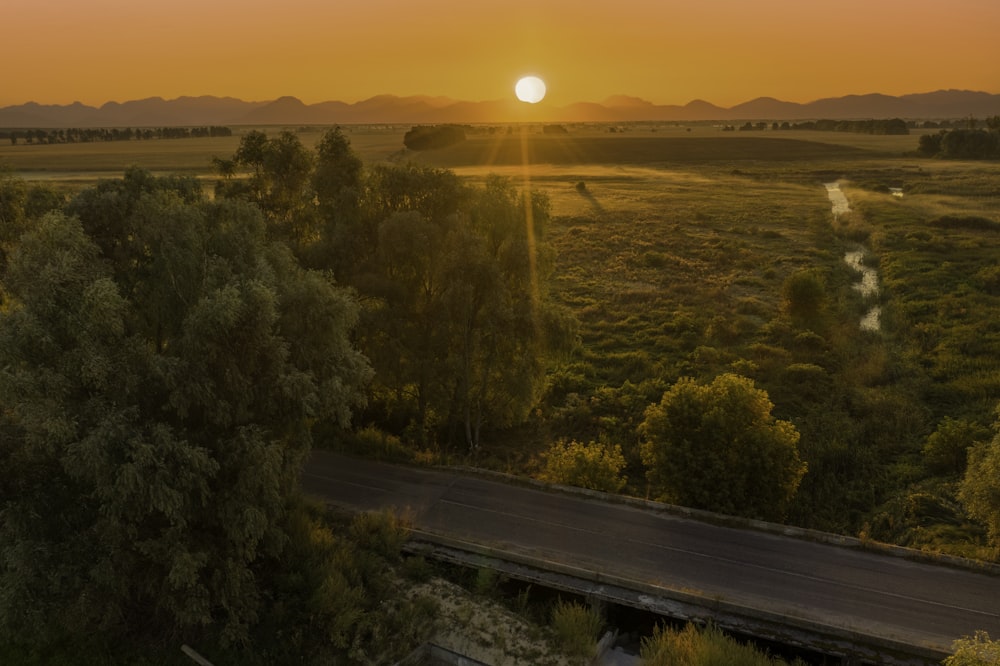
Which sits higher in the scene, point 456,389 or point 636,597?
point 456,389

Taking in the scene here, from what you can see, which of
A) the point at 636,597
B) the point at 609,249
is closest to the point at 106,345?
the point at 636,597

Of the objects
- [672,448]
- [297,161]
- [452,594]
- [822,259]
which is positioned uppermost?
[297,161]

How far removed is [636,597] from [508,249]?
46.5ft

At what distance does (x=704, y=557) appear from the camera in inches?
772

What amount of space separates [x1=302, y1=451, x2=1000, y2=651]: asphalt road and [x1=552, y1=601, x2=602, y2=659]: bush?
167 cm

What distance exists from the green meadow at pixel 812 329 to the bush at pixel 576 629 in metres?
9.12

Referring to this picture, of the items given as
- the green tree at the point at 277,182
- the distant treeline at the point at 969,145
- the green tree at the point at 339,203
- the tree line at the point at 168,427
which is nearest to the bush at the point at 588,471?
the tree line at the point at 168,427

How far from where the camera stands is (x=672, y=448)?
78.3 ft

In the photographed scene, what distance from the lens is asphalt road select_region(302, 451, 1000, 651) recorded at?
17203 mm

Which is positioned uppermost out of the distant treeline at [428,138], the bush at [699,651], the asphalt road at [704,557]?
the distant treeline at [428,138]

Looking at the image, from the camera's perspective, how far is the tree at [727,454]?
22672 mm

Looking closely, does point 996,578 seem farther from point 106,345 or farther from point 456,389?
point 106,345

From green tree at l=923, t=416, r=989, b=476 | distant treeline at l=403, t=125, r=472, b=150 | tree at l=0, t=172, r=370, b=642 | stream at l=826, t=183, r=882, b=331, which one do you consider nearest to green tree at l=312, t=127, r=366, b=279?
tree at l=0, t=172, r=370, b=642

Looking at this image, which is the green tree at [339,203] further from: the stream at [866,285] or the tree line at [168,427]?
the stream at [866,285]
